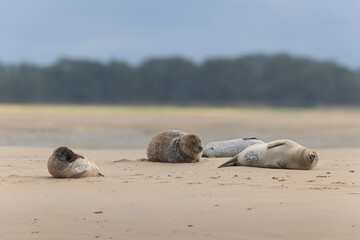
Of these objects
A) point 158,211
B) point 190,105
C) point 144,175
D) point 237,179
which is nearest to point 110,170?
point 144,175

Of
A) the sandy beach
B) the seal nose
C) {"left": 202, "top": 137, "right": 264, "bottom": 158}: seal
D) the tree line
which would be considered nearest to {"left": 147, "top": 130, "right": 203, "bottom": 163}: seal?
the sandy beach

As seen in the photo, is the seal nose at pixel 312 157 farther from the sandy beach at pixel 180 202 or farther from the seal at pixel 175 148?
the seal at pixel 175 148

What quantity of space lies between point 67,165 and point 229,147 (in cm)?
408

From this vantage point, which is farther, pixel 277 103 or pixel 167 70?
pixel 167 70

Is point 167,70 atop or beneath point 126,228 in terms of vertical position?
atop

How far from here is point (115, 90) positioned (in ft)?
186

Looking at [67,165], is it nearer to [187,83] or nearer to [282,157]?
[282,157]

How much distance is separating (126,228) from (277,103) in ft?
160

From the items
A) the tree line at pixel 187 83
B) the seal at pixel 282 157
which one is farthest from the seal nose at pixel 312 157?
the tree line at pixel 187 83

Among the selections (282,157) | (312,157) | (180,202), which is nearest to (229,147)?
(282,157)

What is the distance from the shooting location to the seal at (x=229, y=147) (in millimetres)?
12016

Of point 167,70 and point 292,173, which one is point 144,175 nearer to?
point 292,173

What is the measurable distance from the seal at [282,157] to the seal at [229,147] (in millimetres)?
1805

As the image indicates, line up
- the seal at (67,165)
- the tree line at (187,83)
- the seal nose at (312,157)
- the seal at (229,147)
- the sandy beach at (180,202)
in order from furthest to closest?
the tree line at (187,83) < the seal at (229,147) < the seal nose at (312,157) < the seal at (67,165) < the sandy beach at (180,202)
